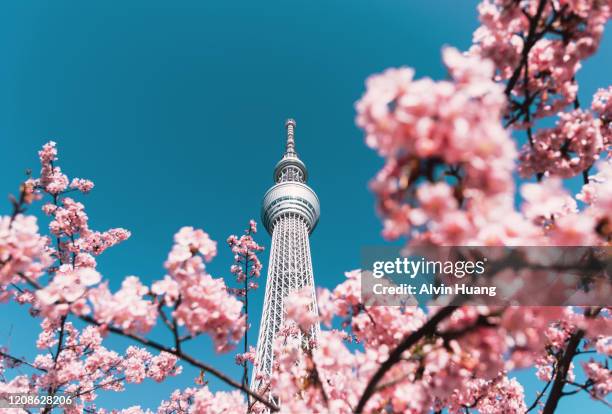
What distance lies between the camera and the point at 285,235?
46.7 meters

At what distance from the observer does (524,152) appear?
7.65 ft

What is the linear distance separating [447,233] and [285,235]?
4593cm

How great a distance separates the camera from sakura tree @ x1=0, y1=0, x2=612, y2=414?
109cm

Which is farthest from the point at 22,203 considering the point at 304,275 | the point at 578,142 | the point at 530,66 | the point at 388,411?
the point at 304,275

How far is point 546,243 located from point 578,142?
63.9 inches

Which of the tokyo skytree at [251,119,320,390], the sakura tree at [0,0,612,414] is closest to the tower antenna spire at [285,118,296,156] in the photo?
the tokyo skytree at [251,119,320,390]

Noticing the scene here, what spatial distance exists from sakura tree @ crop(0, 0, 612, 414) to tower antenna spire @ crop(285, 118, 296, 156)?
54042mm

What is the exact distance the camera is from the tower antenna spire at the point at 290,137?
56719 mm

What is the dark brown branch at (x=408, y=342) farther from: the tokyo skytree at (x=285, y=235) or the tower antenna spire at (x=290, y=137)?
the tower antenna spire at (x=290, y=137)

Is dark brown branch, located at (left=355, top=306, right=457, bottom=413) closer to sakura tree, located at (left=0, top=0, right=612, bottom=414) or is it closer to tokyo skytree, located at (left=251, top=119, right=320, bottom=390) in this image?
sakura tree, located at (left=0, top=0, right=612, bottom=414)

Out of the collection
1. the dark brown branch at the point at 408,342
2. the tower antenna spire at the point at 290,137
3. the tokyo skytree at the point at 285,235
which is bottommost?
the dark brown branch at the point at 408,342

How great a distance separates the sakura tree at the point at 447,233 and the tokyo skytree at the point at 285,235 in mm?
35068

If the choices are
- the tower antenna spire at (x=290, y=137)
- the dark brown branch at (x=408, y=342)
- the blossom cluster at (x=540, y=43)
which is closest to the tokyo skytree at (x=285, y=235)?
the tower antenna spire at (x=290, y=137)

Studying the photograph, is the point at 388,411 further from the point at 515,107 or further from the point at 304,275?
the point at 304,275
